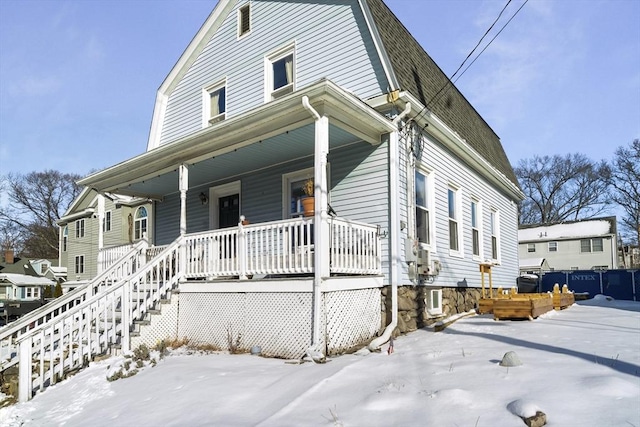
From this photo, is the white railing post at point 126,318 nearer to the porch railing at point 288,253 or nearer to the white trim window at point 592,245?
the porch railing at point 288,253

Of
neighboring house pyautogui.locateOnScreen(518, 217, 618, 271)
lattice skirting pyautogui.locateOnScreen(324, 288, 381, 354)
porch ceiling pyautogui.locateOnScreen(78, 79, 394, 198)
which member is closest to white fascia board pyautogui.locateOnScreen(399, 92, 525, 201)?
porch ceiling pyautogui.locateOnScreen(78, 79, 394, 198)

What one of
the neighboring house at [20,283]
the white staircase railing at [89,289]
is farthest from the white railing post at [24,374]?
the neighboring house at [20,283]

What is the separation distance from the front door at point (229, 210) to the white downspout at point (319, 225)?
185 inches

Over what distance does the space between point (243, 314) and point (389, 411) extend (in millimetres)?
4043

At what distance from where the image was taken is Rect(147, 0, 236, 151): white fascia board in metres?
12.3

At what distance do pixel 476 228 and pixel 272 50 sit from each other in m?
6.66

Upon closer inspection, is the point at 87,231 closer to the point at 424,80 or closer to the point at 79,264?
the point at 79,264

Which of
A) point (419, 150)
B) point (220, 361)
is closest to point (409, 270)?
point (419, 150)

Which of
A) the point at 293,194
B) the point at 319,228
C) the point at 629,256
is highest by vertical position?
the point at 293,194

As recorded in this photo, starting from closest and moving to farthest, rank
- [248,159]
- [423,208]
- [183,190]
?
[183,190] < [423,208] < [248,159]

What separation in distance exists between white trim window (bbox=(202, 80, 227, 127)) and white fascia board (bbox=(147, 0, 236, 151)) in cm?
125

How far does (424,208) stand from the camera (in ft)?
31.3

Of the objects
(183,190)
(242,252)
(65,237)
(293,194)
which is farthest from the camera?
(65,237)

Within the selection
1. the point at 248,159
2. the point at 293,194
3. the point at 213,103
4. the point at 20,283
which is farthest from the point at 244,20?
the point at 20,283
